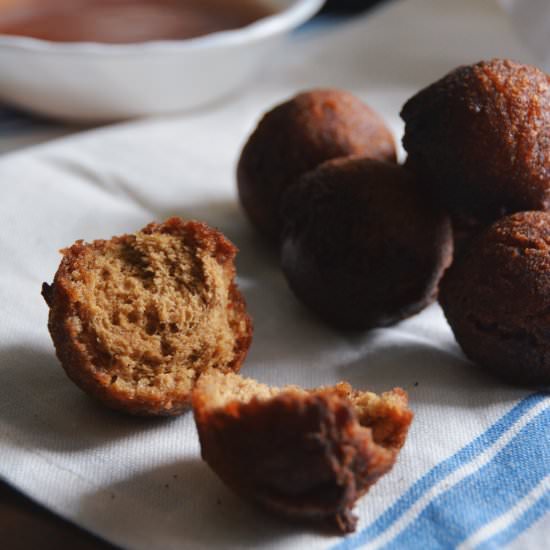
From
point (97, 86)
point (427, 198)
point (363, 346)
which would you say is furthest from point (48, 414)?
point (97, 86)

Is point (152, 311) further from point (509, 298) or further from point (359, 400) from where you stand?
point (509, 298)

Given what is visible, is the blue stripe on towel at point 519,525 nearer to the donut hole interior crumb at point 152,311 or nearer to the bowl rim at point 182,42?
the donut hole interior crumb at point 152,311

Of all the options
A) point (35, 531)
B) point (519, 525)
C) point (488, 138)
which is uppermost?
point (488, 138)

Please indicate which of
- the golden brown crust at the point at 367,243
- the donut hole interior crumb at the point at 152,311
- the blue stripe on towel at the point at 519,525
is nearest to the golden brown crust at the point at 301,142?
the golden brown crust at the point at 367,243

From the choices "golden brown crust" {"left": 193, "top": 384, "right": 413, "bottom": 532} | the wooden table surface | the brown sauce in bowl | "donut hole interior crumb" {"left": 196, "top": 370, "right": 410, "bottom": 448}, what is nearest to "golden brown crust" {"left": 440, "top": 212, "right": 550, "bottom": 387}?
"donut hole interior crumb" {"left": 196, "top": 370, "right": 410, "bottom": 448}

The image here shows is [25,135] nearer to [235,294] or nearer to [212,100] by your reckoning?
[212,100]

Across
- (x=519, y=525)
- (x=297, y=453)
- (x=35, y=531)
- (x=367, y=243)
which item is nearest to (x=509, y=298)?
(x=367, y=243)
